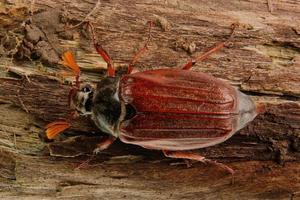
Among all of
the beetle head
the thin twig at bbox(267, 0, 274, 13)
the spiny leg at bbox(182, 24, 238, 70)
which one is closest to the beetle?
the beetle head

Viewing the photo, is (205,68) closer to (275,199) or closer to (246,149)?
(246,149)

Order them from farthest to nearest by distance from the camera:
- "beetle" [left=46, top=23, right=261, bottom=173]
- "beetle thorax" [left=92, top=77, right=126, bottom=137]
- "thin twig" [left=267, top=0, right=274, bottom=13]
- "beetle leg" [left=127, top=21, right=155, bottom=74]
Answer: "thin twig" [left=267, top=0, right=274, bottom=13]
"beetle leg" [left=127, top=21, right=155, bottom=74]
"beetle thorax" [left=92, top=77, right=126, bottom=137]
"beetle" [left=46, top=23, right=261, bottom=173]

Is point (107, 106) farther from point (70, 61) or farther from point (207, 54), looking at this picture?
point (207, 54)

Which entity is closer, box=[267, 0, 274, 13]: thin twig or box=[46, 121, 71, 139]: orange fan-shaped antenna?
box=[46, 121, 71, 139]: orange fan-shaped antenna

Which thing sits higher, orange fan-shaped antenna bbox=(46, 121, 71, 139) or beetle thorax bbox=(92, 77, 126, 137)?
beetle thorax bbox=(92, 77, 126, 137)

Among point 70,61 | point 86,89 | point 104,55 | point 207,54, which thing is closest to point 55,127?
point 86,89

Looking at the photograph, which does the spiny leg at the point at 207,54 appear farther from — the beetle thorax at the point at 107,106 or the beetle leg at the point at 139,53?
the beetle thorax at the point at 107,106

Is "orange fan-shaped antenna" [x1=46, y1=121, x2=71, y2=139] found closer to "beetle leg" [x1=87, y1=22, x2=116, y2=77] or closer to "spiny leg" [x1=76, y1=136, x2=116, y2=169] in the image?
"spiny leg" [x1=76, y1=136, x2=116, y2=169]

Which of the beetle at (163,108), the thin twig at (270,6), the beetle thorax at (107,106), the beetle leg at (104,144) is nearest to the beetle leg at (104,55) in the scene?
the beetle at (163,108)

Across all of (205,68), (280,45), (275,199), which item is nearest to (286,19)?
(280,45)
